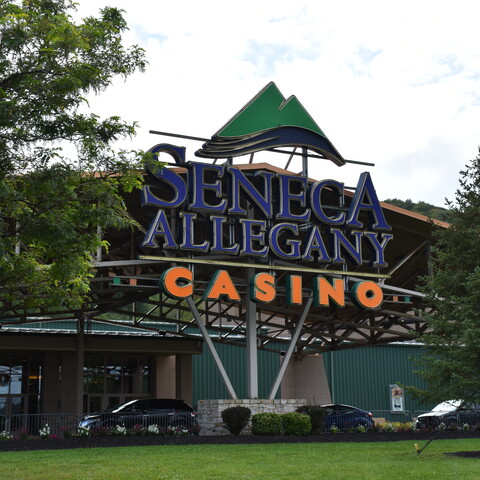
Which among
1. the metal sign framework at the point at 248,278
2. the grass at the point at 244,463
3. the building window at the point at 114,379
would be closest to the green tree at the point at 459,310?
the grass at the point at 244,463

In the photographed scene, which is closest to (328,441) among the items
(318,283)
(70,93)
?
(318,283)

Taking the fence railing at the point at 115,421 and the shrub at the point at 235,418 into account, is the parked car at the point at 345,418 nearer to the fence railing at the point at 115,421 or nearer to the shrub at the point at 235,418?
the fence railing at the point at 115,421

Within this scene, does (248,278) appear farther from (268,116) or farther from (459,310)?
(459,310)

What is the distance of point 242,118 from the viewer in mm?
30547

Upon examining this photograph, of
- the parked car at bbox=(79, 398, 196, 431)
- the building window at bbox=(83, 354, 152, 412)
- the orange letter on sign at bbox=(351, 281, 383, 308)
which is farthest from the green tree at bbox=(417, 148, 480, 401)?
the building window at bbox=(83, 354, 152, 412)

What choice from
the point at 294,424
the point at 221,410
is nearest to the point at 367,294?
the point at 294,424

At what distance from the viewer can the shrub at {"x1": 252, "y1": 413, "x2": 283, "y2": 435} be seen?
88.5 feet

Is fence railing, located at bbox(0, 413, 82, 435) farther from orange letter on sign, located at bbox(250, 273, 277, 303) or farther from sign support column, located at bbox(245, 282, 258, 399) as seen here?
orange letter on sign, located at bbox(250, 273, 277, 303)

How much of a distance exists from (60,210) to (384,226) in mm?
20402

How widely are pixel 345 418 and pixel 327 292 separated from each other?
7584mm

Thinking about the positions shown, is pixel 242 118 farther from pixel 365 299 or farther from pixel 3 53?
pixel 3 53

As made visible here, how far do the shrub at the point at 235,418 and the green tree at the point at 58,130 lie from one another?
1343 cm

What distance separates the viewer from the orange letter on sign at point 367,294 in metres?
30.7

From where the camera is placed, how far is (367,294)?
31125 mm
